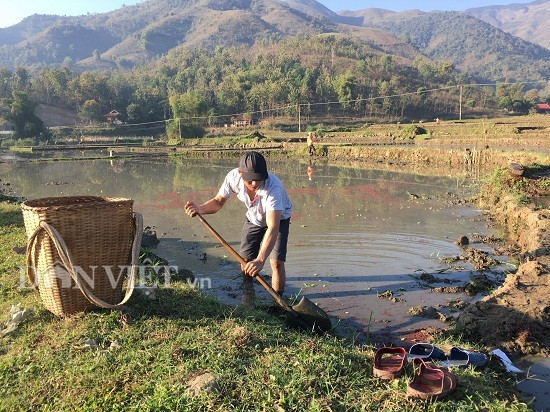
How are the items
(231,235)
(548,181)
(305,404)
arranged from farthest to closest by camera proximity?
(548,181) < (231,235) < (305,404)

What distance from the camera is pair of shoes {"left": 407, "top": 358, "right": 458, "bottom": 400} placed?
2.53 metres

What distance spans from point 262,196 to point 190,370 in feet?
6.64

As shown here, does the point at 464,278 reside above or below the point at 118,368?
below

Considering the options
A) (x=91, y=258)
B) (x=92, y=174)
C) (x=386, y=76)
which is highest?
(x=386, y=76)

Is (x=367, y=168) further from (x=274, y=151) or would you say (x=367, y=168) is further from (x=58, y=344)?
(x=58, y=344)

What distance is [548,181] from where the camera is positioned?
1202cm

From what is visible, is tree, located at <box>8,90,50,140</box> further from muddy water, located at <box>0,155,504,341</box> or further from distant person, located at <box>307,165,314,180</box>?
distant person, located at <box>307,165,314,180</box>

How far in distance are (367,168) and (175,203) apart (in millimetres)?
11445

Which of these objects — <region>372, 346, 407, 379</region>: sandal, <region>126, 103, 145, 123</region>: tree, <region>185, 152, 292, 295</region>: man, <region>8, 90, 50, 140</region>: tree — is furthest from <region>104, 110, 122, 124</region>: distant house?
<region>372, 346, 407, 379</region>: sandal

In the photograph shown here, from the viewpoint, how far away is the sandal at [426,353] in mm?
3228

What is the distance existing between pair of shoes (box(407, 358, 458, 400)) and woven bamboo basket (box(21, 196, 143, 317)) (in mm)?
2379

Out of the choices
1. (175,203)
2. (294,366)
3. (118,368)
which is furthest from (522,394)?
(175,203)

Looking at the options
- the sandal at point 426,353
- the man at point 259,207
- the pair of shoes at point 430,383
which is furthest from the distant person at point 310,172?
the pair of shoes at point 430,383

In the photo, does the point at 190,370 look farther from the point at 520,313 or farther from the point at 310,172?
the point at 310,172
